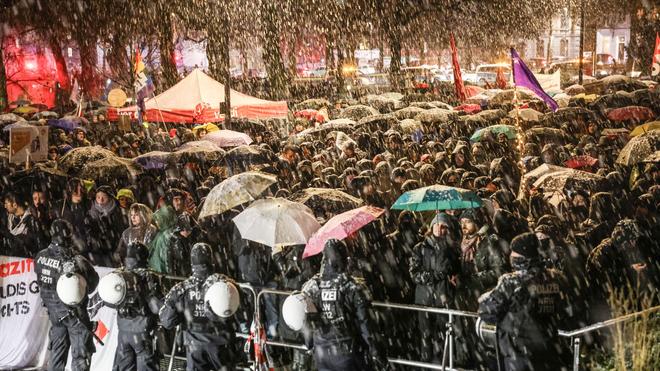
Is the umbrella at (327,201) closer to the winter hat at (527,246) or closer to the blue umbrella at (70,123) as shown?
the winter hat at (527,246)

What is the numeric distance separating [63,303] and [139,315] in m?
1.03

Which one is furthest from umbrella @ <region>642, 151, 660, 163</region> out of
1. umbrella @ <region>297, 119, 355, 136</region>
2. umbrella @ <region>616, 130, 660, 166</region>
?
umbrella @ <region>297, 119, 355, 136</region>

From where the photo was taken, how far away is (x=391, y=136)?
54.5 feet

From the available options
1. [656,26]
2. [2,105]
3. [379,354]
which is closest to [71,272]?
[379,354]

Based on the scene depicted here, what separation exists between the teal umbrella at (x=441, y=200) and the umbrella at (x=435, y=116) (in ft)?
37.4

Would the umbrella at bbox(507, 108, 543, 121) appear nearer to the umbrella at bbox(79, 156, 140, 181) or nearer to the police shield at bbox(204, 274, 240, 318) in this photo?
the umbrella at bbox(79, 156, 140, 181)

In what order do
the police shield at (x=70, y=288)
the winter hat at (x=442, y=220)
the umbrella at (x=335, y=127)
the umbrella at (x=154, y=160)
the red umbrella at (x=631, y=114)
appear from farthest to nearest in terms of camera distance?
1. the umbrella at (x=335, y=127)
2. the red umbrella at (x=631, y=114)
3. the umbrella at (x=154, y=160)
4. the winter hat at (x=442, y=220)
5. the police shield at (x=70, y=288)

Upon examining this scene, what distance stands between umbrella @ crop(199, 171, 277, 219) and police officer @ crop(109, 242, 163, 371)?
99.3 inches

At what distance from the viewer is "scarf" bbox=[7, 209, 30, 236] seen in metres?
11.5

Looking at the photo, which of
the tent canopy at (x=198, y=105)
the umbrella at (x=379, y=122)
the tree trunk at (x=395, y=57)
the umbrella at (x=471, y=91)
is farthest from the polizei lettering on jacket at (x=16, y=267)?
the tree trunk at (x=395, y=57)

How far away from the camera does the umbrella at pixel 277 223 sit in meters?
9.27

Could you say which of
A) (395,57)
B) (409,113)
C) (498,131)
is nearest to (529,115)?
(409,113)

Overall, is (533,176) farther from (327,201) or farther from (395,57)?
(395,57)

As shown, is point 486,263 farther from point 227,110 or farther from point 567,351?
point 227,110
